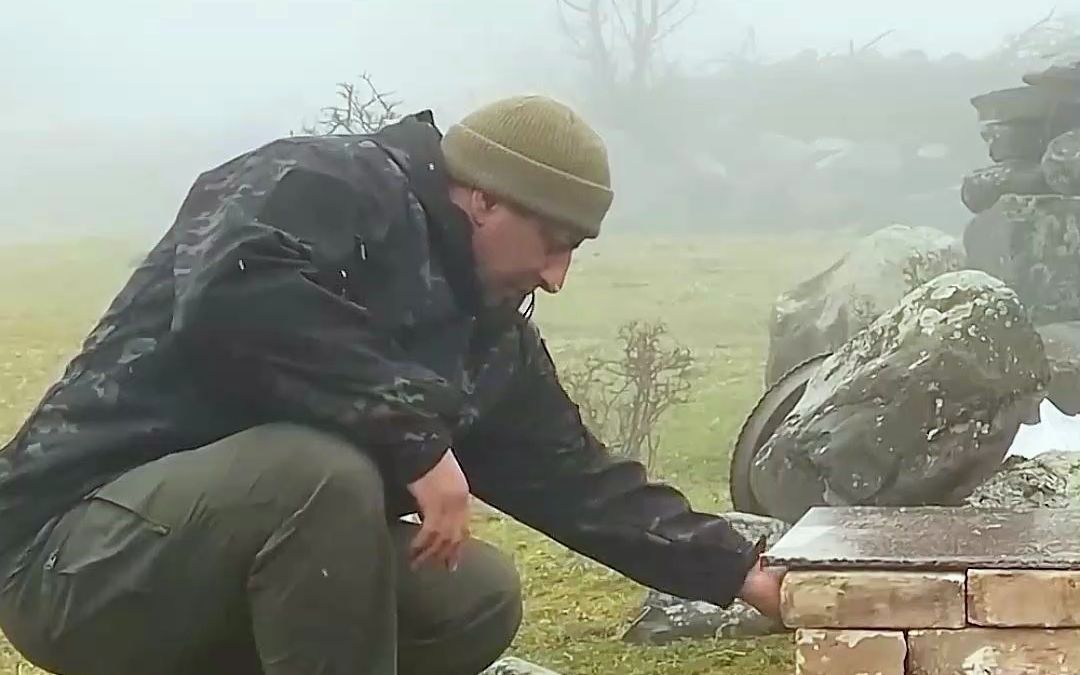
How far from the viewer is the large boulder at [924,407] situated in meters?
2.59

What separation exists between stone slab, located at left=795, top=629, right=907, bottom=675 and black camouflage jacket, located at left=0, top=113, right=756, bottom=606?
0.43 meters

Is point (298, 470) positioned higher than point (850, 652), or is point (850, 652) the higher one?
point (298, 470)

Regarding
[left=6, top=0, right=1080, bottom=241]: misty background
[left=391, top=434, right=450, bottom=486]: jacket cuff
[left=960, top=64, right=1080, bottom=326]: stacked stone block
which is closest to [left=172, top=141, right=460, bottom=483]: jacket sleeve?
[left=391, top=434, right=450, bottom=486]: jacket cuff

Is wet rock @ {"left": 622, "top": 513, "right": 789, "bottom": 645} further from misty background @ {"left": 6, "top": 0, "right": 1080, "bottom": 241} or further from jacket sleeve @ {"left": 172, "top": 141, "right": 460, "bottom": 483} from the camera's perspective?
jacket sleeve @ {"left": 172, "top": 141, "right": 460, "bottom": 483}

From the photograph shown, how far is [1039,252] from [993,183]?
0.28 meters

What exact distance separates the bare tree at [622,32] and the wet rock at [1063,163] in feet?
3.81

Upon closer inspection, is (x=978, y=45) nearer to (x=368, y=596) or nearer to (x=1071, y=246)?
(x=1071, y=246)

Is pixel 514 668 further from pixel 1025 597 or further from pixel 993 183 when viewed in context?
pixel 993 183

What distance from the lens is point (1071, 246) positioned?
3.87 m

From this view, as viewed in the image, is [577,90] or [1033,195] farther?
[1033,195]

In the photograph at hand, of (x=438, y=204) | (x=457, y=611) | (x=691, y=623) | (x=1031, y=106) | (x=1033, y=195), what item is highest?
(x=438, y=204)

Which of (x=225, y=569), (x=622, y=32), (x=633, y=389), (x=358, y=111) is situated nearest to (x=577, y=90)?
(x=622, y=32)

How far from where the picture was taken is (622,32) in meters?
3.33

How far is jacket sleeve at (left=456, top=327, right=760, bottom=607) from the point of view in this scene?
183cm
